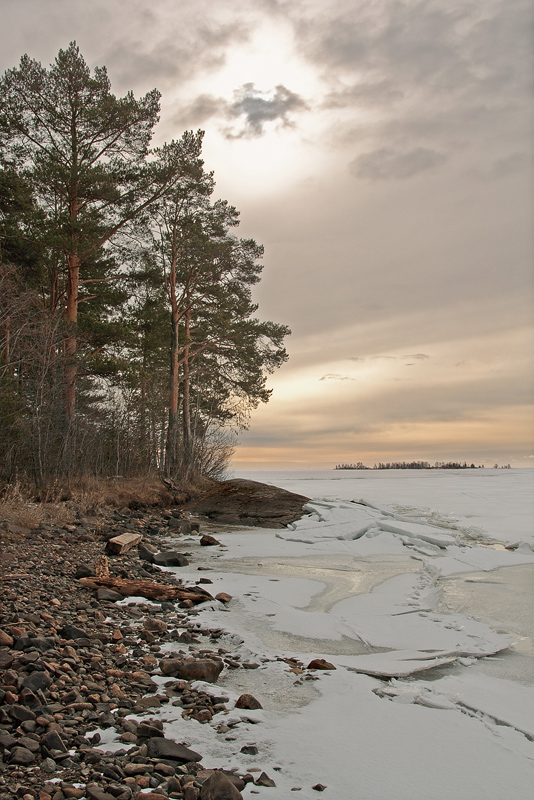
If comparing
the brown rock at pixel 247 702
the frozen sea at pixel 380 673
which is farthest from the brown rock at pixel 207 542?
the brown rock at pixel 247 702

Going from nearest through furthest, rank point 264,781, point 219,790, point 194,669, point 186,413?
point 219,790 → point 264,781 → point 194,669 → point 186,413

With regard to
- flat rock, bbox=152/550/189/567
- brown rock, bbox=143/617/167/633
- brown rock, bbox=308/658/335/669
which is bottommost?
flat rock, bbox=152/550/189/567

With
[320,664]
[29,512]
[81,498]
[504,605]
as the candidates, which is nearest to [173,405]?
[81,498]

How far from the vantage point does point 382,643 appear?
408 centimetres

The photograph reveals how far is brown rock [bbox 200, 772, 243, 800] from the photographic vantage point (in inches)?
78.7

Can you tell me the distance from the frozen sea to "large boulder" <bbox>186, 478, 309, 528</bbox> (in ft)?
11.8

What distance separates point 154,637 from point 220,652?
0.53 m

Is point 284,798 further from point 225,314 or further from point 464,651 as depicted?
point 225,314

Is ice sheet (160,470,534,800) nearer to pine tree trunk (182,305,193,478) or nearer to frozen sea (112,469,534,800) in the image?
frozen sea (112,469,534,800)

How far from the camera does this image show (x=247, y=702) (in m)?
2.83

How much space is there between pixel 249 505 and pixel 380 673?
947 centimetres

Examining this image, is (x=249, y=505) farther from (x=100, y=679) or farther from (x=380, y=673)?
(x=100, y=679)

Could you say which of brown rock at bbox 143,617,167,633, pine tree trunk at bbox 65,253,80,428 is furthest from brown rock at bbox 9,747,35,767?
pine tree trunk at bbox 65,253,80,428

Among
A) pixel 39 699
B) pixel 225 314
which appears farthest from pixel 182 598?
pixel 225 314
